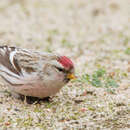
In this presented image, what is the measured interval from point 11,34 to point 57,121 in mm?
3889

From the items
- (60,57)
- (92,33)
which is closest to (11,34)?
(92,33)

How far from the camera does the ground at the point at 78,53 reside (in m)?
4.41

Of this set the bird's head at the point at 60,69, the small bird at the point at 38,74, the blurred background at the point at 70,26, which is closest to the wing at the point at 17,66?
the small bird at the point at 38,74

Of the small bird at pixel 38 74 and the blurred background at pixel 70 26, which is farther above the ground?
the blurred background at pixel 70 26

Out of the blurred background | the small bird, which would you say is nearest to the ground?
the blurred background

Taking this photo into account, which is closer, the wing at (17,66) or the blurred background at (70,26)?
the wing at (17,66)

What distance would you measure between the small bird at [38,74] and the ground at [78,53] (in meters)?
0.22

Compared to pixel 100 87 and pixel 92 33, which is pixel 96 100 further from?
pixel 92 33

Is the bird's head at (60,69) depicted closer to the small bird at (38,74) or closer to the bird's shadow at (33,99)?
the small bird at (38,74)

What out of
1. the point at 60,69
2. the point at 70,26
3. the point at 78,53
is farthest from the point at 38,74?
the point at 70,26

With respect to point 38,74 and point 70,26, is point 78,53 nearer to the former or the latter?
point 70,26

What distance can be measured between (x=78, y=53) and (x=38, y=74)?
2.62m

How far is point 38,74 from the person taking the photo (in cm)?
455

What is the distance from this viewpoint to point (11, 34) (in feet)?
26.0
